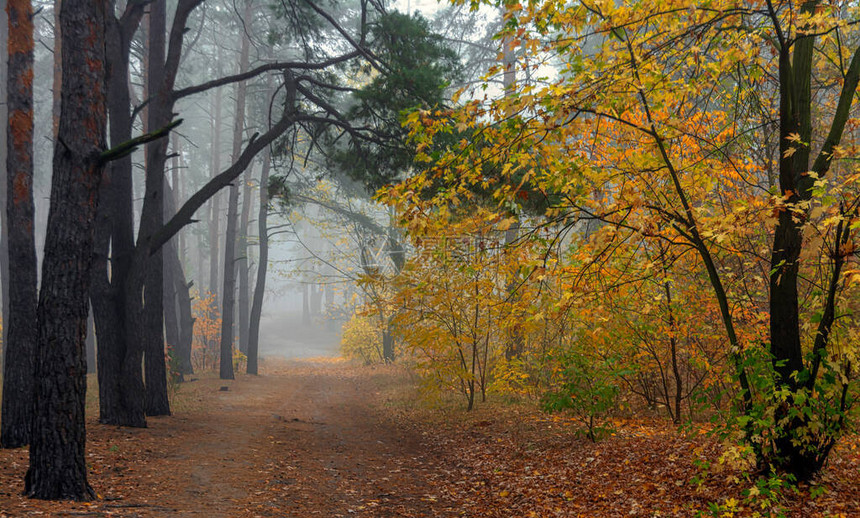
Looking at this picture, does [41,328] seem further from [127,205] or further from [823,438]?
[823,438]

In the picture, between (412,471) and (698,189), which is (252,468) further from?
(698,189)

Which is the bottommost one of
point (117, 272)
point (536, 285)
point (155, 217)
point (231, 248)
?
point (536, 285)


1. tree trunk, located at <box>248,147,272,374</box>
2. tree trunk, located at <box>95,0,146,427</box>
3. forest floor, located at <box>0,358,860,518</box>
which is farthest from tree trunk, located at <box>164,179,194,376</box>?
tree trunk, located at <box>95,0,146,427</box>

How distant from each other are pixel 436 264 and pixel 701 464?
6404mm

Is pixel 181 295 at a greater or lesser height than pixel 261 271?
lesser

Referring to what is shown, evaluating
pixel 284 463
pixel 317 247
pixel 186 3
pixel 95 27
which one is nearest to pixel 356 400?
pixel 284 463

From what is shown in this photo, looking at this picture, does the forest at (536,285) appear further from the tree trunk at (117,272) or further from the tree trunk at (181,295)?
the tree trunk at (181,295)

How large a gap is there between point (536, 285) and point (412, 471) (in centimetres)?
342

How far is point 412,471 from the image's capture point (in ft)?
25.6

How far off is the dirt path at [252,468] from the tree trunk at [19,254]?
63 cm

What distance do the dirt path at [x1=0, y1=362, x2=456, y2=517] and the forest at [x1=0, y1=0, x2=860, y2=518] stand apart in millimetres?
57

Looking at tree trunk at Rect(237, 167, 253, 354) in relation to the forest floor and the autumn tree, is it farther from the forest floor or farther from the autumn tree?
the autumn tree

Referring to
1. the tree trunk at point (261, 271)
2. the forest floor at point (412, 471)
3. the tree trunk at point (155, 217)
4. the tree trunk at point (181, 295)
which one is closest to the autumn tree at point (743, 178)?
the forest floor at point (412, 471)

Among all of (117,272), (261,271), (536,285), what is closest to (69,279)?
(117,272)
